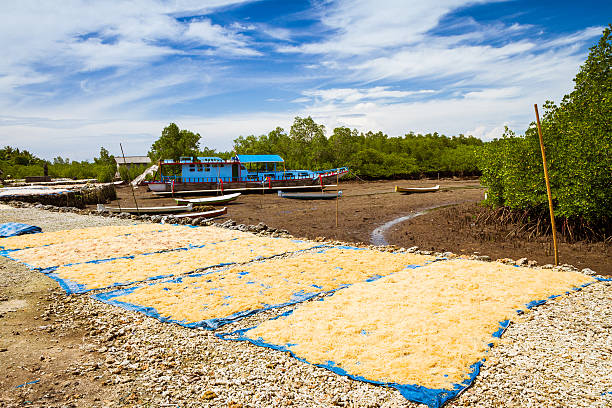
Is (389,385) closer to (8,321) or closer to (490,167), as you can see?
(8,321)

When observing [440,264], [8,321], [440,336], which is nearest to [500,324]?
[440,336]

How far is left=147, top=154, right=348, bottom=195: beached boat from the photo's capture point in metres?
36.8

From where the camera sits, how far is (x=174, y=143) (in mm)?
59281

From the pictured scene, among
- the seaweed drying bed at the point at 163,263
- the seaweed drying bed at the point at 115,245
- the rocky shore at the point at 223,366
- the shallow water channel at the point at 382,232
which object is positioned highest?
the seaweed drying bed at the point at 115,245

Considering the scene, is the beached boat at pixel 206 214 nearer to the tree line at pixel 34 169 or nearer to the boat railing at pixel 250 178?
the boat railing at pixel 250 178

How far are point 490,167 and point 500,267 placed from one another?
10711 mm

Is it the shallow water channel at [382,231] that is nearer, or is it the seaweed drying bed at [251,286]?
the seaweed drying bed at [251,286]

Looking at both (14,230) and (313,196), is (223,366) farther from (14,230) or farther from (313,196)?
(313,196)

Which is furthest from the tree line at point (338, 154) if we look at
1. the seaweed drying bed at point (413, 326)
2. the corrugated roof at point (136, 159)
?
the seaweed drying bed at point (413, 326)

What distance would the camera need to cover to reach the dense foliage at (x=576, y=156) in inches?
508

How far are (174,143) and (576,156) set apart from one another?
181 feet

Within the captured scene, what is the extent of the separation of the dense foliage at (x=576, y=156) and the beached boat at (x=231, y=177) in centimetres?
2411

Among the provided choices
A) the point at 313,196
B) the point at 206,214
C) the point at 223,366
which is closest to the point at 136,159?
the point at 313,196

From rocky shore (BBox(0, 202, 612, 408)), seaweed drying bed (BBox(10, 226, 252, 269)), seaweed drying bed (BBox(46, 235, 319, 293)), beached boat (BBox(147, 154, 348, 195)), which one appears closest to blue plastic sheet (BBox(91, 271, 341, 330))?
rocky shore (BBox(0, 202, 612, 408))
